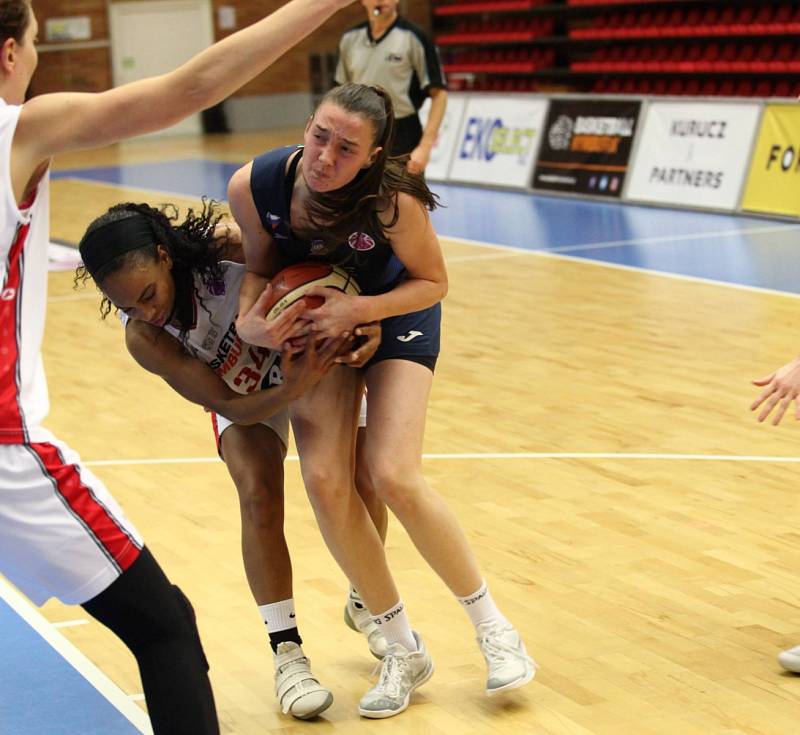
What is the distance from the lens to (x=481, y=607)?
3.19 meters

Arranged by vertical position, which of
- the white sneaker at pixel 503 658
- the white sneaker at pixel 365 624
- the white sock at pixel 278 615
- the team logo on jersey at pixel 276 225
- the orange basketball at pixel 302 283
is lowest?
the white sneaker at pixel 365 624

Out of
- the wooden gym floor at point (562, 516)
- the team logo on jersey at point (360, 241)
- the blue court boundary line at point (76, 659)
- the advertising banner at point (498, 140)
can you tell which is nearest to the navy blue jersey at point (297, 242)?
the team logo on jersey at point (360, 241)

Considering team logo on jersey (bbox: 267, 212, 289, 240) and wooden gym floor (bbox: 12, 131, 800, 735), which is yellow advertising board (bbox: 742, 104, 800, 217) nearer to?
wooden gym floor (bbox: 12, 131, 800, 735)

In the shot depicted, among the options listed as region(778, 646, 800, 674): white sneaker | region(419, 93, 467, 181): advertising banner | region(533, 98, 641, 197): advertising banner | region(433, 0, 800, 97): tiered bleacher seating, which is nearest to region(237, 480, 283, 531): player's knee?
region(778, 646, 800, 674): white sneaker

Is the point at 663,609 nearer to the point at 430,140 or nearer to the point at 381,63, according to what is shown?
the point at 430,140

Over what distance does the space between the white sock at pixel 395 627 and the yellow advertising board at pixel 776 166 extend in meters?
8.48

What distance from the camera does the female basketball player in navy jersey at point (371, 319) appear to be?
9.73 ft

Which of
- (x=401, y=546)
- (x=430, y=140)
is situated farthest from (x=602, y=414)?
(x=430, y=140)

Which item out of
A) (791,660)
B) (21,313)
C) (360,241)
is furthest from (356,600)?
(21,313)

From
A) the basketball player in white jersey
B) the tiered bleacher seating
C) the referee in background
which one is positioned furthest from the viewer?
the tiered bleacher seating

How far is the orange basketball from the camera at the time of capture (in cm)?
301

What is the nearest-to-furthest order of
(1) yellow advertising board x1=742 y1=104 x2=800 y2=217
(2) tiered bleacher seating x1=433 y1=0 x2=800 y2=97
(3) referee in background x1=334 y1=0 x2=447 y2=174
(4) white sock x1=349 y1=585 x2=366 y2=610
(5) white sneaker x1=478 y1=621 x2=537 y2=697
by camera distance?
(5) white sneaker x1=478 y1=621 x2=537 y2=697, (4) white sock x1=349 y1=585 x2=366 y2=610, (3) referee in background x1=334 y1=0 x2=447 y2=174, (1) yellow advertising board x1=742 y1=104 x2=800 y2=217, (2) tiered bleacher seating x1=433 y1=0 x2=800 y2=97

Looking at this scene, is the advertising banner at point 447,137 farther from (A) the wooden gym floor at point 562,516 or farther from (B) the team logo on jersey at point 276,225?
(B) the team logo on jersey at point 276,225

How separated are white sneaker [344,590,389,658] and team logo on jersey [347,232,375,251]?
3.11ft
